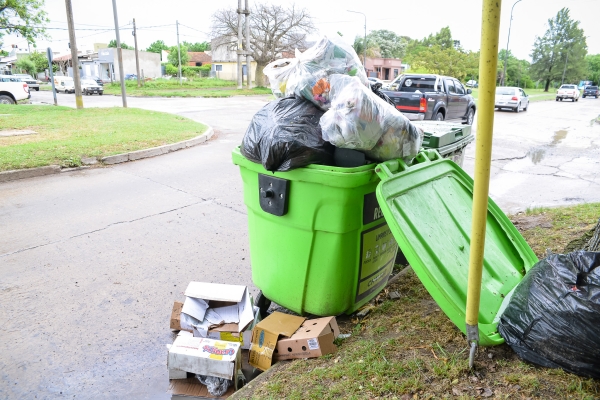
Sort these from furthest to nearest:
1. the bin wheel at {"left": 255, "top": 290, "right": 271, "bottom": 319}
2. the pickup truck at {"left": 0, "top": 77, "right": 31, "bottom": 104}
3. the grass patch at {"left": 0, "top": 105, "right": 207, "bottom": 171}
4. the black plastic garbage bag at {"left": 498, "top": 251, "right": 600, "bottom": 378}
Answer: the pickup truck at {"left": 0, "top": 77, "right": 31, "bottom": 104} < the grass patch at {"left": 0, "top": 105, "right": 207, "bottom": 171} < the bin wheel at {"left": 255, "top": 290, "right": 271, "bottom": 319} < the black plastic garbage bag at {"left": 498, "top": 251, "right": 600, "bottom": 378}

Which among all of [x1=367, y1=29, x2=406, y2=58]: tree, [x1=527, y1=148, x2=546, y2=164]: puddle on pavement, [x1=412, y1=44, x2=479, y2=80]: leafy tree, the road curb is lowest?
[x1=527, y1=148, x2=546, y2=164]: puddle on pavement

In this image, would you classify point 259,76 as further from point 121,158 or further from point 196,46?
point 196,46

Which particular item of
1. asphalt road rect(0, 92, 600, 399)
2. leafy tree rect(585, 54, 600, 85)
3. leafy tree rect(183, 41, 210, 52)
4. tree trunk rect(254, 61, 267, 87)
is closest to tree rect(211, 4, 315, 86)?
tree trunk rect(254, 61, 267, 87)

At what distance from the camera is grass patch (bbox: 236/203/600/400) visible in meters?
1.88

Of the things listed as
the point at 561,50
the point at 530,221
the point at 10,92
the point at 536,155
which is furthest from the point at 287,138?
the point at 561,50

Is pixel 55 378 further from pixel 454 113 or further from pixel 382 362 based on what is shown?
pixel 454 113

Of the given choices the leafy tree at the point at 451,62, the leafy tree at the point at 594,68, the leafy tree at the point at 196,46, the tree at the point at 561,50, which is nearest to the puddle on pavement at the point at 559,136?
the leafy tree at the point at 451,62

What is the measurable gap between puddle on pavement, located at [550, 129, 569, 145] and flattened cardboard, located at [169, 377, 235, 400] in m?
13.2

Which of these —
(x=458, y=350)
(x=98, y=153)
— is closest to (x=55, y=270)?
(x=458, y=350)

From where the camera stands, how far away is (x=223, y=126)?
566 inches

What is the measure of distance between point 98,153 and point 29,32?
13604mm

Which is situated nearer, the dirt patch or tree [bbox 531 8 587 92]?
the dirt patch

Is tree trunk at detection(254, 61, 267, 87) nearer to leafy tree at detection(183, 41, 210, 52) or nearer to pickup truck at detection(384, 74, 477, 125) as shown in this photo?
pickup truck at detection(384, 74, 477, 125)

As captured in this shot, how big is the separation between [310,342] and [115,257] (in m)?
2.50
